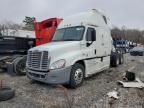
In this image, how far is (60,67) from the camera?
253 inches

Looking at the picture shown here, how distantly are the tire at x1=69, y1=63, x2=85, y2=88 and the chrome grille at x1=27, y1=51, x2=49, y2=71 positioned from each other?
102 cm

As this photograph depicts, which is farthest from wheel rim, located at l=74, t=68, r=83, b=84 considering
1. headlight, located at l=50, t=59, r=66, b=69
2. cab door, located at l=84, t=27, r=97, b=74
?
headlight, located at l=50, t=59, r=66, b=69

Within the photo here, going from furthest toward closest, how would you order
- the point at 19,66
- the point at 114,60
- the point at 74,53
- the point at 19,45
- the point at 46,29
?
the point at 114,60
the point at 46,29
the point at 19,45
the point at 19,66
the point at 74,53

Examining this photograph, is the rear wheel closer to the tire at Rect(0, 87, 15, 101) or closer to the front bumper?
the front bumper

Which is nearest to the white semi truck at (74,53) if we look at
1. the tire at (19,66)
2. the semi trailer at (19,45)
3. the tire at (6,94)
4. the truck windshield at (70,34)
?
the truck windshield at (70,34)

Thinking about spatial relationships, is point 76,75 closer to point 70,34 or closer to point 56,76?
point 56,76

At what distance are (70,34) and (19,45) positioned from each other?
4.43 metres

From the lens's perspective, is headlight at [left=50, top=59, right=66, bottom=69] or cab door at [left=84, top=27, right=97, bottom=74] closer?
headlight at [left=50, top=59, right=66, bottom=69]

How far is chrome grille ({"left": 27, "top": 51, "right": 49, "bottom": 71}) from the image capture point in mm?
6567

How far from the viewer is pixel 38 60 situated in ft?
22.3

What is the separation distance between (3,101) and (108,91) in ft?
11.4

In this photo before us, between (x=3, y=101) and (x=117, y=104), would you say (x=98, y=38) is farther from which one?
(x=3, y=101)

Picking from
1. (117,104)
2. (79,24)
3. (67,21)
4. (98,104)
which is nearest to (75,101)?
(98,104)

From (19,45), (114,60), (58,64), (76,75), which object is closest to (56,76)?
(58,64)
